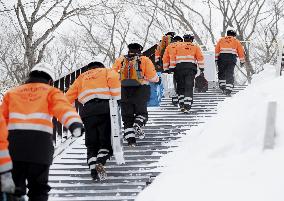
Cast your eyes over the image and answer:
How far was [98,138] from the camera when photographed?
7625 millimetres

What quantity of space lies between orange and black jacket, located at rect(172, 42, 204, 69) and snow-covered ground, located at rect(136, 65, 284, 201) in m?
4.03

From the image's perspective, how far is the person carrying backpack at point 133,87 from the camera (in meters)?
9.13

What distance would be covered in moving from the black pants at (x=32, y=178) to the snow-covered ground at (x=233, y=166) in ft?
3.60

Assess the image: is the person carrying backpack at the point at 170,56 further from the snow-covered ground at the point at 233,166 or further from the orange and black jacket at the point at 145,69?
the snow-covered ground at the point at 233,166

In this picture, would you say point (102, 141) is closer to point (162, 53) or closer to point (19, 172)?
point (19, 172)

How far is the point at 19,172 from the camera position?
528 cm

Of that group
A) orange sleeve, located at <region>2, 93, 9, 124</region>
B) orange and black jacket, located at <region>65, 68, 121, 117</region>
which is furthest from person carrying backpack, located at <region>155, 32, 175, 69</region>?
orange sleeve, located at <region>2, 93, 9, 124</region>

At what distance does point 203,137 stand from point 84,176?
224 centimetres

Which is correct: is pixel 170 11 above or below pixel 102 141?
above

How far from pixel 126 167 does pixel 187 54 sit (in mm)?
3695

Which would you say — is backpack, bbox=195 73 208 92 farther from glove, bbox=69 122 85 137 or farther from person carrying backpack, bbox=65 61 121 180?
glove, bbox=69 122 85 137

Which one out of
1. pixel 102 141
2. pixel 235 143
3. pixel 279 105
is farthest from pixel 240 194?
pixel 102 141

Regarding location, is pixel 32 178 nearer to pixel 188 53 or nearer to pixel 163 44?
pixel 188 53

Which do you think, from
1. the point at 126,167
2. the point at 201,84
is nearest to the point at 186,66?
the point at 201,84
